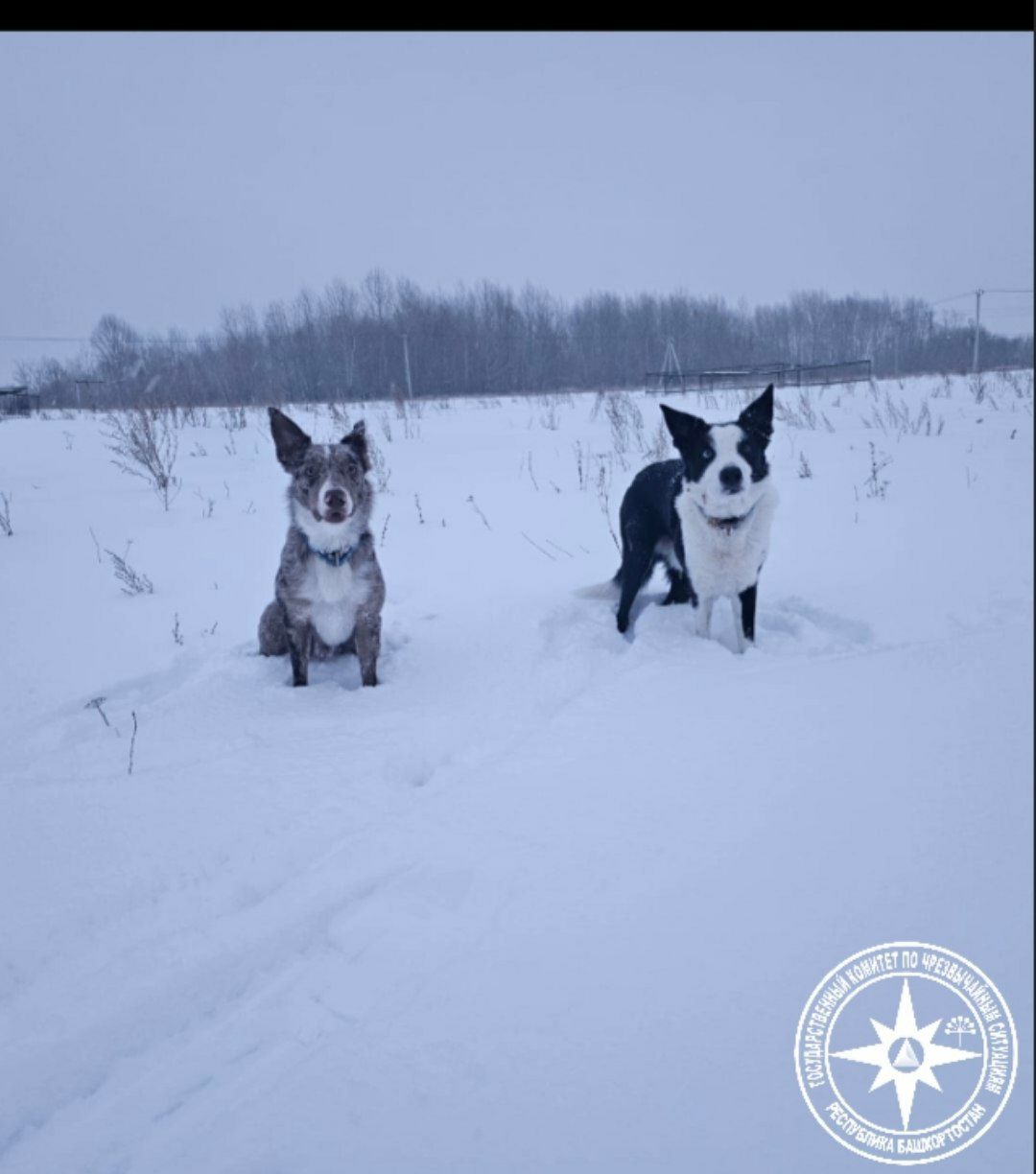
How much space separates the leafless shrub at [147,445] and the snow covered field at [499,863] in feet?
4.23

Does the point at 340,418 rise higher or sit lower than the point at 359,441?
higher

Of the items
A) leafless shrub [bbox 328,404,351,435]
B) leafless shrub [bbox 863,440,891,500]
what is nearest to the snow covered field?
leafless shrub [bbox 863,440,891,500]

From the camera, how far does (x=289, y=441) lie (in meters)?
3.43

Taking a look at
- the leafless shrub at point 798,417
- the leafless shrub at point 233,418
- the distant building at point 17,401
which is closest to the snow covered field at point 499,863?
the distant building at point 17,401

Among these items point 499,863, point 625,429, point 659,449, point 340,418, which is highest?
point 340,418

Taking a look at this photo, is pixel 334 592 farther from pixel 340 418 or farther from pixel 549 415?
pixel 549 415

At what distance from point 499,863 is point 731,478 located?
2.26 meters

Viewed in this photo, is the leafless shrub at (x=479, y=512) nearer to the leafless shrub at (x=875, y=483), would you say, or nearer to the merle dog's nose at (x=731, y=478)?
the merle dog's nose at (x=731, y=478)

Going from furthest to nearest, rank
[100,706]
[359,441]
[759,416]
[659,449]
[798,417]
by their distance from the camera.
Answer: [798,417] < [659,449] < [359,441] < [759,416] < [100,706]

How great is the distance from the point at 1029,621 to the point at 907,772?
38.7 inches

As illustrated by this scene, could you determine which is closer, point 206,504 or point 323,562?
point 323,562

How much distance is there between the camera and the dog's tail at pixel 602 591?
4.26 m

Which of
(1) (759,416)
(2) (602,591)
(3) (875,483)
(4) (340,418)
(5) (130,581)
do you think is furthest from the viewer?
(4) (340,418)

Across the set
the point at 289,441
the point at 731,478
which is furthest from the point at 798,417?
the point at 289,441
